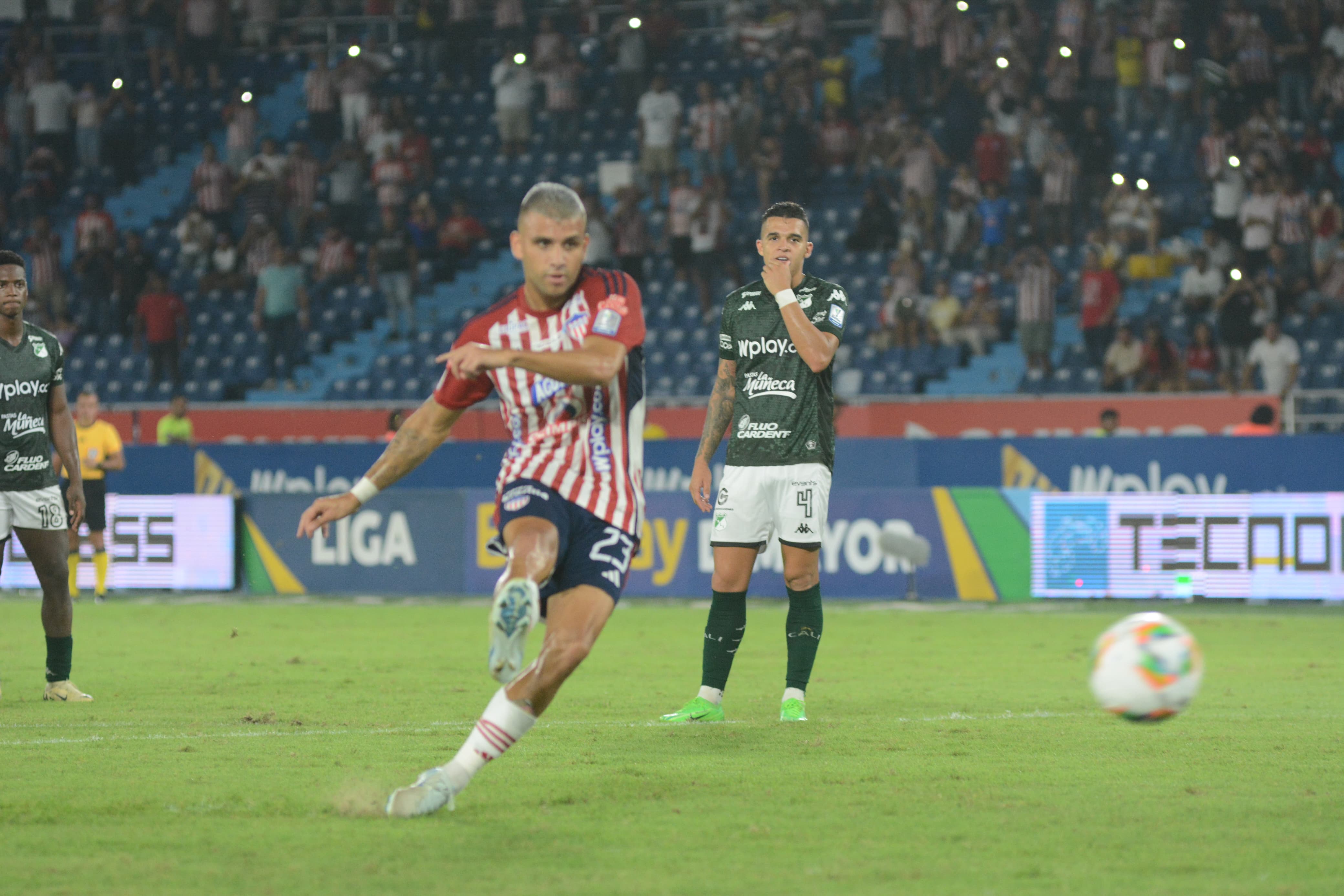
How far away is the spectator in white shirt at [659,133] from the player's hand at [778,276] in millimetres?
18329

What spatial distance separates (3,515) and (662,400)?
12908 mm

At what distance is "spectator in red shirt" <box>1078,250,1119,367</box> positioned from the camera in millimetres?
21891

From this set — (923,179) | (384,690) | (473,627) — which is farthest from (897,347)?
(384,690)

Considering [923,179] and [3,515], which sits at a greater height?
[923,179]

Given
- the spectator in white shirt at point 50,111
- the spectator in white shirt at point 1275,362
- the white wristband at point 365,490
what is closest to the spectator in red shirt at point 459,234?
the spectator in white shirt at point 50,111

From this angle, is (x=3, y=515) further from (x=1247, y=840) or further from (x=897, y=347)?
(x=897, y=347)

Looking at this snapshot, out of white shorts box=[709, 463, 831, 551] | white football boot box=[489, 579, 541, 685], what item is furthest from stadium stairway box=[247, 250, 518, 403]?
white football boot box=[489, 579, 541, 685]

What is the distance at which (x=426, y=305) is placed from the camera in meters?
27.5

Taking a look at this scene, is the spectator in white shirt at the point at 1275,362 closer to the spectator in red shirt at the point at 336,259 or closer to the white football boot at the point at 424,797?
the spectator in red shirt at the point at 336,259

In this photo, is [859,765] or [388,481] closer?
[388,481]

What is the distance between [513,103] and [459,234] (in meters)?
2.61

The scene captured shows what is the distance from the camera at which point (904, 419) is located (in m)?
21.0

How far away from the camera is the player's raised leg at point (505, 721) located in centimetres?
569

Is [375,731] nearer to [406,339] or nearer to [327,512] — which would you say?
[327,512]
